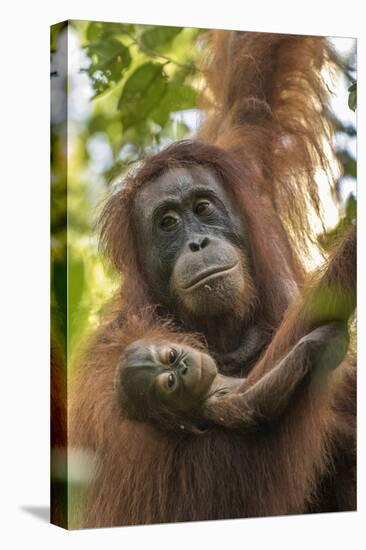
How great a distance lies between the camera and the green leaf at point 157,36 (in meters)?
4.94

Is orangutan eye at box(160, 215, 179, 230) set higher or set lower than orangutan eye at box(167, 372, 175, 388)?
higher

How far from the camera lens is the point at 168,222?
195 inches

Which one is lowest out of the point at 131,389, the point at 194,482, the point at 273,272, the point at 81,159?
the point at 194,482

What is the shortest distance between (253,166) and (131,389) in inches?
46.1

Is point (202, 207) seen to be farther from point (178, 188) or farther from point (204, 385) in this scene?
point (204, 385)

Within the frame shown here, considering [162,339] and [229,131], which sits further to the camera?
[229,131]

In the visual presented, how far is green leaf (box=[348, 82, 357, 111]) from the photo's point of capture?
17.6ft

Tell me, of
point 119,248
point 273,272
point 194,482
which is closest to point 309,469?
point 194,482

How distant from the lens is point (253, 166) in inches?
204

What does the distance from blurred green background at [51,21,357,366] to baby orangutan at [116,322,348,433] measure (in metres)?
0.29

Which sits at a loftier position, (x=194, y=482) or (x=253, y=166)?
(x=253, y=166)

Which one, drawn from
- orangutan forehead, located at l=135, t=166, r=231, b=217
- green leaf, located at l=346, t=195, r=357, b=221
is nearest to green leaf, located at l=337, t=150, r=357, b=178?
green leaf, located at l=346, t=195, r=357, b=221

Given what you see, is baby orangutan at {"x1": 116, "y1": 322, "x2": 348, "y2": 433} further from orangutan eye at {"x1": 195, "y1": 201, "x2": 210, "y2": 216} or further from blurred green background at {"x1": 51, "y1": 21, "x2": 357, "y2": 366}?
orangutan eye at {"x1": 195, "y1": 201, "x2": 210, "y2": 216}

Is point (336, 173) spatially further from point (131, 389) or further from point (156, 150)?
point (131, 389)
